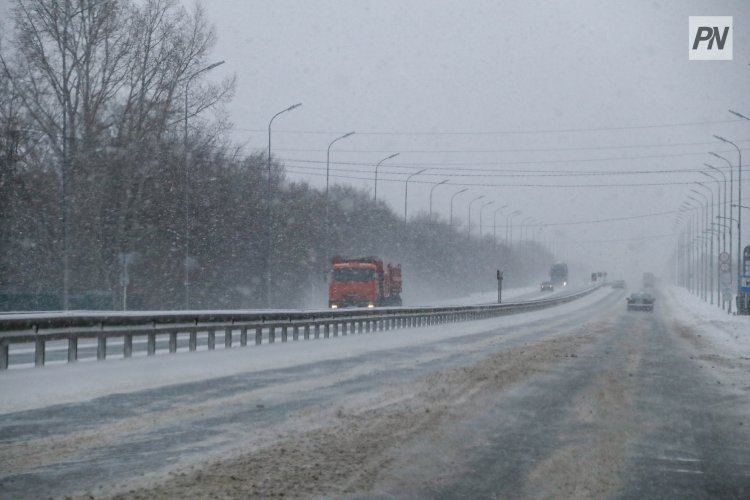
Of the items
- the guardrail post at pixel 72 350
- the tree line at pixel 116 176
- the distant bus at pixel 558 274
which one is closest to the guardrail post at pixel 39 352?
the guardrail post at pixel 72 350

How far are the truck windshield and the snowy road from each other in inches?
1240

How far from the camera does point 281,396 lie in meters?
13.1

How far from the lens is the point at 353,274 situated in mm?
50844

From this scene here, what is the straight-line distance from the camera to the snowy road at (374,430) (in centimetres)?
749

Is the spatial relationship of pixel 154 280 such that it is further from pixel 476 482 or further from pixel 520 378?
pixel 476 482

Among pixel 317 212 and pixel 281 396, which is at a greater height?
pixel 317 212

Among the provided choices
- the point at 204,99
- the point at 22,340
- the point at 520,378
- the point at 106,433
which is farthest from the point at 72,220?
the point at 106,433

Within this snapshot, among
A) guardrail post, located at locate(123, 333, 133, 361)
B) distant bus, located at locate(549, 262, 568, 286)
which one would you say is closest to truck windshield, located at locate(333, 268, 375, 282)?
guardrail post, located at locate(123, 333, 133, 361)

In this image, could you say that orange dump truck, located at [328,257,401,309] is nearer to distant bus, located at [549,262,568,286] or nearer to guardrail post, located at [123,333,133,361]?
guardrail post, located at [123,333,133,361]

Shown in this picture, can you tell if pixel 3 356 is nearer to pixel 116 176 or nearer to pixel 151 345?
pixel 151 345

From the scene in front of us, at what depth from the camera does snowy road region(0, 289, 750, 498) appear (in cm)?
749

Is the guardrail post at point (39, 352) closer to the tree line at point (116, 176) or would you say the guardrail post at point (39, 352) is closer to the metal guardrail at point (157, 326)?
the metal guardrail at point (157, 326)

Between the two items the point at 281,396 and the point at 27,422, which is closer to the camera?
the point at 27,422

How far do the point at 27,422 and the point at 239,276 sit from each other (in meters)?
44.7
